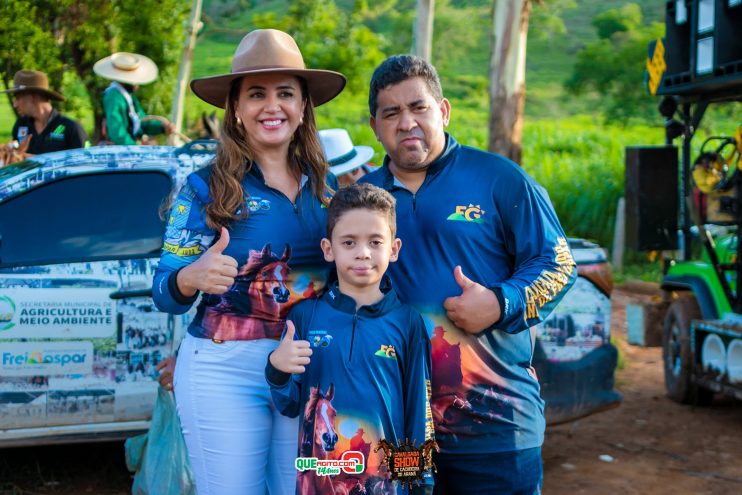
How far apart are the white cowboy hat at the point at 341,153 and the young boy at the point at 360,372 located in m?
2.70

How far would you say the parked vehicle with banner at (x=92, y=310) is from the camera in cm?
476

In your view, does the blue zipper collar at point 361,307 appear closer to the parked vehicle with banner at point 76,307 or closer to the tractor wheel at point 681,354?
the parked vehicle with banner at point 76,307

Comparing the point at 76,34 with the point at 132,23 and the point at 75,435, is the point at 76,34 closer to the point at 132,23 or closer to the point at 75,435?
the point at 132,23

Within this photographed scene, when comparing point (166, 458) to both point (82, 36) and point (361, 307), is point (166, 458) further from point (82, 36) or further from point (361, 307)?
point (82, 36)

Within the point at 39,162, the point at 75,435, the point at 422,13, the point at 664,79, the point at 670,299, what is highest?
the point at 422,13

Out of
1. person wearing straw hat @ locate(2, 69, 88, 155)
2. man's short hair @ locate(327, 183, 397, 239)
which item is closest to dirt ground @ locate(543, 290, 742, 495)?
man's short hair @ locate(327, 183, 397, 239)

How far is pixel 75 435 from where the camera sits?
487 cm

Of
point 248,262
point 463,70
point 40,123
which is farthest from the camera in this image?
point 463,70

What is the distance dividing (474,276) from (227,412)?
2.74ft

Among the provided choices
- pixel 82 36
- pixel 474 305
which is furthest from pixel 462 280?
pixel 82 36

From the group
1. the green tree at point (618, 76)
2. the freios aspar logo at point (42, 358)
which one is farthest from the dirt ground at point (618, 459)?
the green tree at point (618, 76)

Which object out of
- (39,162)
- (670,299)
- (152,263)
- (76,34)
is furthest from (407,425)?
(76,34)

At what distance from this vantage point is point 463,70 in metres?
71.3

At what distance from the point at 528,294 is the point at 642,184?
4782mm
